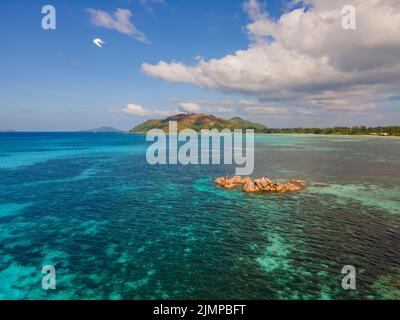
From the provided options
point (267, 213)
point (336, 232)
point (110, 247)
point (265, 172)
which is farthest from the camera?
point (265, 172)

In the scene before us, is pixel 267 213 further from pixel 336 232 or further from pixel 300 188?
pixel 300 188

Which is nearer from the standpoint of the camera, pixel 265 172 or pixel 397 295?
pixel 397 295

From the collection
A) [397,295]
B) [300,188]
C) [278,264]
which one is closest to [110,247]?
[278,264]

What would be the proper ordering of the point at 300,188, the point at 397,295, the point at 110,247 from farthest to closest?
the point at 300,188 < the point at 110,247 < the point at 397,295
